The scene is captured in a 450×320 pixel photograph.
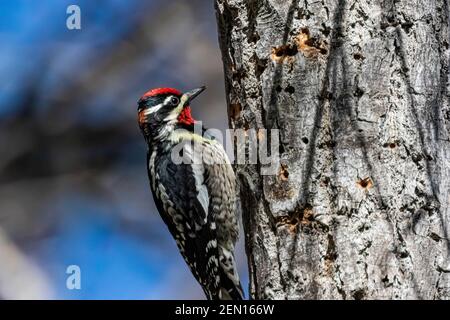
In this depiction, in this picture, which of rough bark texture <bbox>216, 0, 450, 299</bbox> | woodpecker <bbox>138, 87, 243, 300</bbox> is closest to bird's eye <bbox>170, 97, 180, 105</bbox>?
woodpecker <bbox>138, 87, 243, 300</bbox>

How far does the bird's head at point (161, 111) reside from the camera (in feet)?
15.2

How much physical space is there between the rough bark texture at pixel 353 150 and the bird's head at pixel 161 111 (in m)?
1.25

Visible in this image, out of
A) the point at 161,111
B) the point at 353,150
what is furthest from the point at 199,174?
the point at 353,150

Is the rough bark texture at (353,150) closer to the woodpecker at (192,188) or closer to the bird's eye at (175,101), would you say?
the woodpecker at (192,188)

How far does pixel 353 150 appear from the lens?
3160mm

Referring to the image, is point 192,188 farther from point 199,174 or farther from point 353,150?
point 353,150

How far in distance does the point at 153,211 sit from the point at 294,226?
15.5 feet

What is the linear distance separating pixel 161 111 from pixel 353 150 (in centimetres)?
176

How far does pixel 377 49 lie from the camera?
3232 millimetres

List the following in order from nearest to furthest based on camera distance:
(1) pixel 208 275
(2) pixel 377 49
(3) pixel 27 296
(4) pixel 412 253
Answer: (4) pixel 412 253
(2) pixel 377 49
(1) pixel 208 275
(3) pixel 27 296

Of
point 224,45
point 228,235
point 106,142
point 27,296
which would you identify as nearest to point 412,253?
point 224,45

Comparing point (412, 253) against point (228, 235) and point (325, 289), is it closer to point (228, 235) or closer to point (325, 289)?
point (325, 289)

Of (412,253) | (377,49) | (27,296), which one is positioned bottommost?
(27,296)

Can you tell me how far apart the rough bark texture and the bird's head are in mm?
1246
